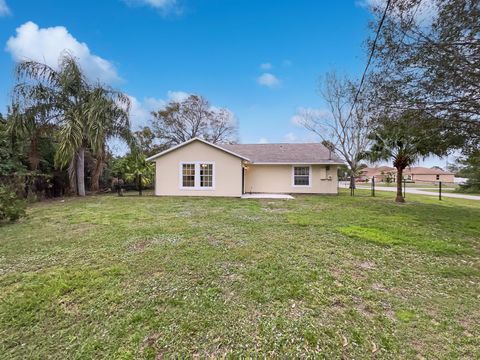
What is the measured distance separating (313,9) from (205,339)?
1121 cm

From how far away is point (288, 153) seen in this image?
17.6 m

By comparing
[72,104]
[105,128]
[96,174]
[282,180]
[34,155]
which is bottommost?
[282,180]

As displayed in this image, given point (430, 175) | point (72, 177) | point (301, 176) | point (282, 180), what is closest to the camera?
point (72, 177)

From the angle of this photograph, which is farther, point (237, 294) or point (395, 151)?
point (395, 151)

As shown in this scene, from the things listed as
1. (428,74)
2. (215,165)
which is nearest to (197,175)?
(215,165)

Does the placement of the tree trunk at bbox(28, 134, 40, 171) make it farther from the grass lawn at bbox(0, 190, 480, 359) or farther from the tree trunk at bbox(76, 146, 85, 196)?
the grass lawn at bbox(0, 190, 480, 359)

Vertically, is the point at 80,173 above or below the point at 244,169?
below

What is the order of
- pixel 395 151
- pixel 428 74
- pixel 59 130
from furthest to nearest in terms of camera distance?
1. pixel 59 130
2. pixel 395 151
3. pixel 428 74

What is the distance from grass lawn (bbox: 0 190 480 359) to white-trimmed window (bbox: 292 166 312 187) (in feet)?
33.9

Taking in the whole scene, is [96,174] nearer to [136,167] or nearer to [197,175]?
[136,167]

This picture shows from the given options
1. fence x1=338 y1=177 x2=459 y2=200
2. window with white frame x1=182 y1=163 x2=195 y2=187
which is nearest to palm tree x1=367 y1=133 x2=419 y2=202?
fence x1=338 y1=177 x2=459 y2=200

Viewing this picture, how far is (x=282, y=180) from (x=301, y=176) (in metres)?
1.30

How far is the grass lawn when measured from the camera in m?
2.33

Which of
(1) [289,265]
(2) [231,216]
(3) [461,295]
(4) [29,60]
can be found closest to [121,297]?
(1) [289,265]
